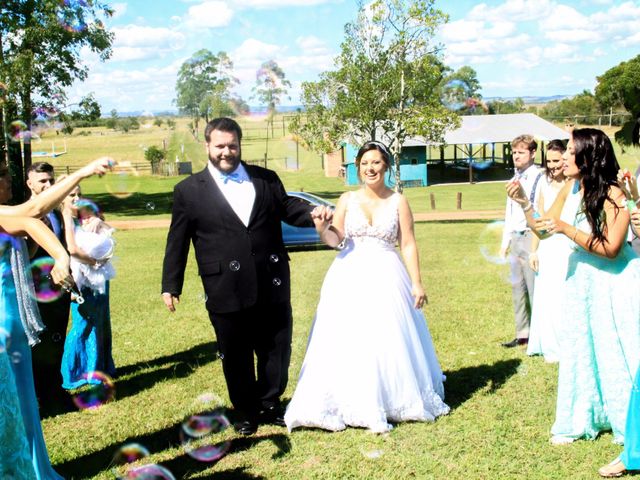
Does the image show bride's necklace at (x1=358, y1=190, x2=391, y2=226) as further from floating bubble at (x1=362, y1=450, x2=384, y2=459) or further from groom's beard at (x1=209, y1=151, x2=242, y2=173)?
floating bubble at (x1=362, y1=450, x2=384, y2=459)

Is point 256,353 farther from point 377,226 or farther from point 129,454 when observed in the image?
point 377,226

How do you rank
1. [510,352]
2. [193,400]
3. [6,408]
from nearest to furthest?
[6,408]
[193,400]
[510,352]

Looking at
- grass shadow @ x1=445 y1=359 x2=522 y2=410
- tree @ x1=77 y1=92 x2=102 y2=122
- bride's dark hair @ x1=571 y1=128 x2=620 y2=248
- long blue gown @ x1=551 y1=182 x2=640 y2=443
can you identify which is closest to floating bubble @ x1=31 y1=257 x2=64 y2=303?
grass shadow @ x1=445 y1=359 x2=522 y2=410

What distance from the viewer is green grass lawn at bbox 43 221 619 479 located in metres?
5.16

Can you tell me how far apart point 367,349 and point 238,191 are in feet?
5.72

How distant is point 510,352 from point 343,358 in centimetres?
307

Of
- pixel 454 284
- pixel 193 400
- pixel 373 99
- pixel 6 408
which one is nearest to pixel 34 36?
pixel 373 99

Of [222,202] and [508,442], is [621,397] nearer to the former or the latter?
[508,442]

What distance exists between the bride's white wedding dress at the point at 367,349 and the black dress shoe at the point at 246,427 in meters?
0.32

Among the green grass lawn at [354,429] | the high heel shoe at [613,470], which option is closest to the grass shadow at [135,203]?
the green grass lawn at [354,429]

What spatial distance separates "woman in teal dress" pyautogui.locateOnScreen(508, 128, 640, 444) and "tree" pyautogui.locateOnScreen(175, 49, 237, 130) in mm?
26237

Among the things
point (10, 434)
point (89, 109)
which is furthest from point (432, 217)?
point (10, 434)

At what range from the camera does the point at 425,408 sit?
599 cm

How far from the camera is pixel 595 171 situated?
16.9 feet
